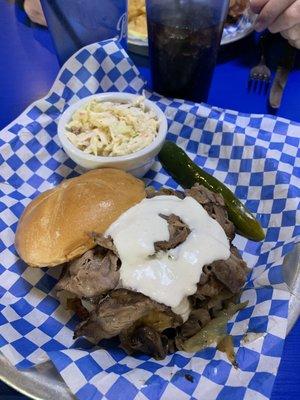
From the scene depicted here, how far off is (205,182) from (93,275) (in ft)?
2.72

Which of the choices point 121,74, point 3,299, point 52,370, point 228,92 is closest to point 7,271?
point 3,299

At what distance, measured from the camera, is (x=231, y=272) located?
64.4 inches

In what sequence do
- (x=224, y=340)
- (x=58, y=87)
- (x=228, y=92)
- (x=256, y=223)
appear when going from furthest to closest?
(x=228, y=92), (x=58, y=87), (x=256, y=223), (x=224, y=340)

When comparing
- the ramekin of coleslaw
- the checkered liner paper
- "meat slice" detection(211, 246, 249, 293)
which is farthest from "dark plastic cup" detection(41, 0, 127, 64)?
"meat slice" detection(211, 246, 249, 293)

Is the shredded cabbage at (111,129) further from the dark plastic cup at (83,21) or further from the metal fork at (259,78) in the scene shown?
the metal fork at (259,78)

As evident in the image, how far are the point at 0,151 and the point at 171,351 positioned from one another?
4.33ft

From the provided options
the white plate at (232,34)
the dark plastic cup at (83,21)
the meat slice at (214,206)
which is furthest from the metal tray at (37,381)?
the white plate at (232,34)

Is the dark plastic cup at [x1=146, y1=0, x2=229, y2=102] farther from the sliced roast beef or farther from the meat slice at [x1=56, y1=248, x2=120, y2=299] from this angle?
the sliced roast beef

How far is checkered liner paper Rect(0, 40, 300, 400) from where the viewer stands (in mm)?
1447

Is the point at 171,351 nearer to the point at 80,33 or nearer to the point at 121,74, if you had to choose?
the point at 121,74

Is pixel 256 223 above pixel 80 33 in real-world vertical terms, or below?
below

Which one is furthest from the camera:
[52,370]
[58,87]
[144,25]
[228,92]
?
[144,25]

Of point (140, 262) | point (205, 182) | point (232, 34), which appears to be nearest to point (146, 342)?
point (140, 262)

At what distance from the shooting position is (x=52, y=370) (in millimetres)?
1480
